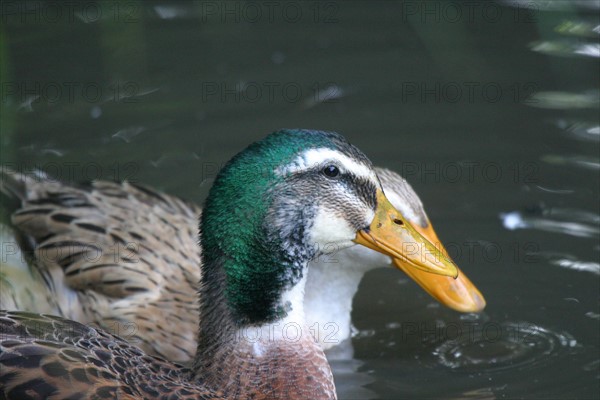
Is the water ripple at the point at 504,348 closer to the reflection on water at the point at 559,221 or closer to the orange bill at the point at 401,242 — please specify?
the reflection on water at the point at 559,221

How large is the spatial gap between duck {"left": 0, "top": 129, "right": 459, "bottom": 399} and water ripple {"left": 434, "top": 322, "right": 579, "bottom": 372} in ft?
5.03

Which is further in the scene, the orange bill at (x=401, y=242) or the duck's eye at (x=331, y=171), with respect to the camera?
the orange bill at (x=401, y=242)

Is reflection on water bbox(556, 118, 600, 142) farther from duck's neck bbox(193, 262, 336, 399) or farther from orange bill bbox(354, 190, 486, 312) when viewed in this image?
duck's neck bbox(193, 262, 336, 399)

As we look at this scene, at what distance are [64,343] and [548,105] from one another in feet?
18.2

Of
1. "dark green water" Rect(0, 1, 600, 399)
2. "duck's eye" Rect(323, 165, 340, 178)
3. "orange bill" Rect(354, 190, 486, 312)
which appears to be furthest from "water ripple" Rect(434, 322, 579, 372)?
"duck's eye" Rect(323, 165, 340, 178)

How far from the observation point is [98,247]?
7176 mm

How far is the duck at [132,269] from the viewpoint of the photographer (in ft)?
22.9

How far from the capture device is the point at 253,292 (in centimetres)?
546

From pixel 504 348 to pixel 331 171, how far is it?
2319 mm

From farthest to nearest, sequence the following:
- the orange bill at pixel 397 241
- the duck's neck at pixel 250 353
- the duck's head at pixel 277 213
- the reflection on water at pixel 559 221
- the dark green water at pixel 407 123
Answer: the reflection on water at pixel 559 221 → the dark green water at pixel 407 123 → the orange bill at pixel 397 241 → the duck's neck at pixel 250 353 → the duck's head at pixel 277 213

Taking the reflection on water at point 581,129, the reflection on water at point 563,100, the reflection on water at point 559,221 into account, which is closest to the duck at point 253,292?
the reflection on water at point 559,221

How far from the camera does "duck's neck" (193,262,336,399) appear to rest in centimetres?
555

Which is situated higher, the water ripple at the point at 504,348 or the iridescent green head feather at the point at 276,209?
the iridescent green head feather at the point at 276,209

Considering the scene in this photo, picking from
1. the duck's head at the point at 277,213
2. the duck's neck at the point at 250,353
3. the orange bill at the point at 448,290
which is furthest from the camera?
the orange bill at the point at 448,290
